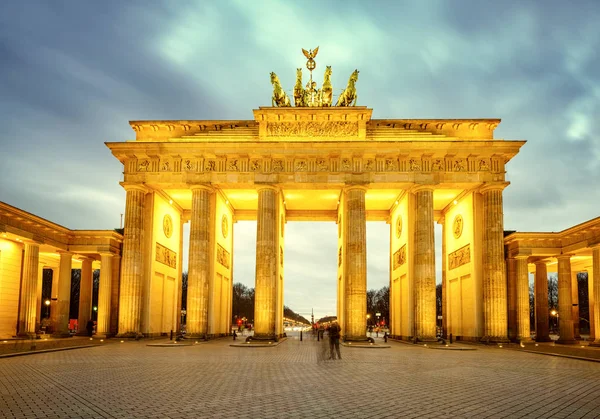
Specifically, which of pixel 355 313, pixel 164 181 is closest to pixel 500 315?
pixel 355 313

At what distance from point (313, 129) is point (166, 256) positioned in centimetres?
1558

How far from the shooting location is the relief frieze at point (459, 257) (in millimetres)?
39969

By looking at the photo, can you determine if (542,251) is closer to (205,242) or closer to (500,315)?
(500,315)

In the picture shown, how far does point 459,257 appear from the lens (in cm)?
4194

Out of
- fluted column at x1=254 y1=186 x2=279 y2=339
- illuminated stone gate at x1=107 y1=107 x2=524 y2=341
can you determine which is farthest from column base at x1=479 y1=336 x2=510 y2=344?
fluted column at x1=254 y1=186 x2=279 y2=339

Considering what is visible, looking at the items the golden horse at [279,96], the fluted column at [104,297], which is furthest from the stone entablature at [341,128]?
the fluted column at [104,297]

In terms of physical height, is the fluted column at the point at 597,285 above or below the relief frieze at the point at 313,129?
below

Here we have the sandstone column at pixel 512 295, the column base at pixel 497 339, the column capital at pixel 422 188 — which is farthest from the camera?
the sandstone column at pixel 512 295

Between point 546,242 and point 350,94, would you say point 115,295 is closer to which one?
point 350,94

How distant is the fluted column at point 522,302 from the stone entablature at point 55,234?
3091 centimetres

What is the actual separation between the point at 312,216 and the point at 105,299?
66.8ft

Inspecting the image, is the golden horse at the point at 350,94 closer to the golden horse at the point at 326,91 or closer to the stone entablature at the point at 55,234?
the golden horse at the point at 326,91

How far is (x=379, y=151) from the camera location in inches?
1505

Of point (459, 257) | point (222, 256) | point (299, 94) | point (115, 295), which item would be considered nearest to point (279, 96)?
point (299, 94)
